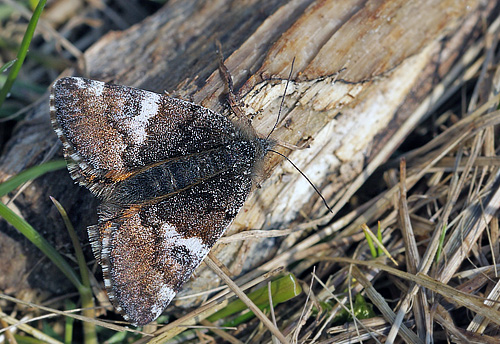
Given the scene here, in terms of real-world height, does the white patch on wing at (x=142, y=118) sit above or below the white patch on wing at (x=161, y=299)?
above

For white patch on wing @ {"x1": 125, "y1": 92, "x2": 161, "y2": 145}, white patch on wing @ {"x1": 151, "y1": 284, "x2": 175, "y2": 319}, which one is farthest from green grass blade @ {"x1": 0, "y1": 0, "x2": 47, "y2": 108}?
white patch on wing @ {"x1": 151, "y1": 284, "x2": 175, "y2": 319}

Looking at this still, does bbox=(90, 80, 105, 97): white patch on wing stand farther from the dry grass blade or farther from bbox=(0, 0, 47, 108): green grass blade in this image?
the dry grass blade

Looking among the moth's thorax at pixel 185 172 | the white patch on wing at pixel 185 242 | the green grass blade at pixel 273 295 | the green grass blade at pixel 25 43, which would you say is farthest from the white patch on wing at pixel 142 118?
the green grass blade at pixel 273 295

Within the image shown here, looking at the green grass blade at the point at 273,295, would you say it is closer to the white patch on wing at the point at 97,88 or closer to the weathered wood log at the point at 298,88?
the weathered wood log at the point at 298,88

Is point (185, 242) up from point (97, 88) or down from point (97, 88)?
down

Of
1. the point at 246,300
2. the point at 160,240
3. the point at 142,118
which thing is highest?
the point at 142,118

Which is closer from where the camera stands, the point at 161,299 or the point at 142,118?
the point at 161,299

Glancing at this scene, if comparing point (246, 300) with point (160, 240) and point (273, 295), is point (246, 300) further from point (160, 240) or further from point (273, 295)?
point (160, 240)

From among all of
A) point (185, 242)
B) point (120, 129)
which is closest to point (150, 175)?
point (120, 129)
